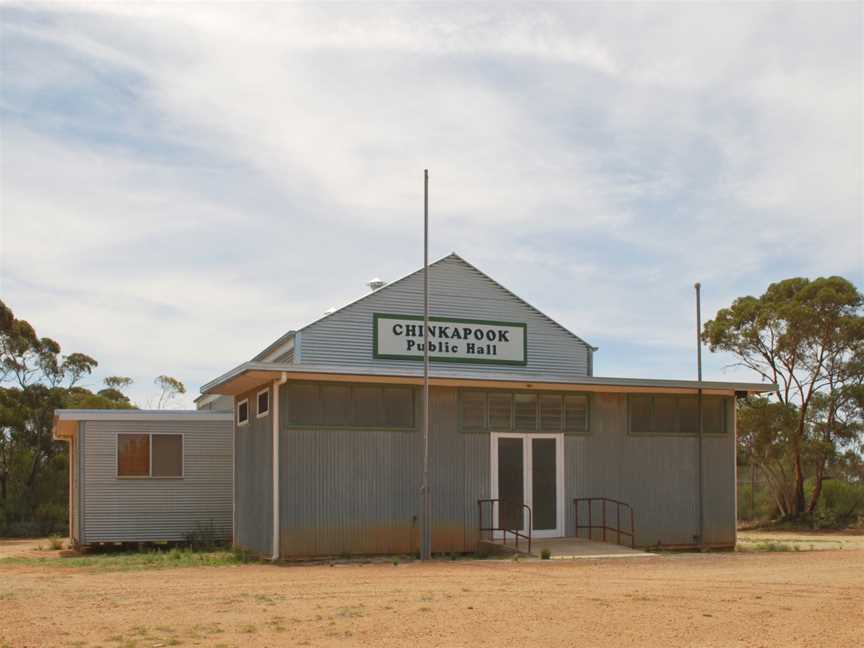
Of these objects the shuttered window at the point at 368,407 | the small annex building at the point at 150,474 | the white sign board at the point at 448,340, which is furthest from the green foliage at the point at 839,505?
the shuttered window at the point at 368,407

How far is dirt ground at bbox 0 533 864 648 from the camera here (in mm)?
10305

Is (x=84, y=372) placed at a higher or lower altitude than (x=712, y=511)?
higher

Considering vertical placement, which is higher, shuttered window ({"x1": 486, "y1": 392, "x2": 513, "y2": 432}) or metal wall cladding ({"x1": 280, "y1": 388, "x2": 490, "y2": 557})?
shuttered window ({"x1": 486, "y1": 392, "x2": 513, "y2": 432})

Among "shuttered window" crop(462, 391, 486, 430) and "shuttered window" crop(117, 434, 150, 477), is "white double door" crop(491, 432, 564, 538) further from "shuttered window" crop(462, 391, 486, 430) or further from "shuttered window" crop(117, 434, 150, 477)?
"shuttered window" crop(117, 434, 150, 477)

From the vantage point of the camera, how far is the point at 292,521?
59.7 ft

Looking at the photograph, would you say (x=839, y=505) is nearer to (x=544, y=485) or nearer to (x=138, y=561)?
(x=544, y=485)

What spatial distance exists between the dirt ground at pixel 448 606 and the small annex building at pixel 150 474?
20.6 ft

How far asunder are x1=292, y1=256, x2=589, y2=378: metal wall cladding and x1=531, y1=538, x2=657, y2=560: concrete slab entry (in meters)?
4.30

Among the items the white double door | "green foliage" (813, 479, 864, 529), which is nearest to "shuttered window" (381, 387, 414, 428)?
the white double door

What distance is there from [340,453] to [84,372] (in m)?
24.7

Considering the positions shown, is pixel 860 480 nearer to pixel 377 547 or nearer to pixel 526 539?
pixel 526 539

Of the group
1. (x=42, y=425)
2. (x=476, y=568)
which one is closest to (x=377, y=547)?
(x=476, y=568)

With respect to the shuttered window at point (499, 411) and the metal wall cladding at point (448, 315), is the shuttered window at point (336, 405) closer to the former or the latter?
the shuttered window at point (499, 411)

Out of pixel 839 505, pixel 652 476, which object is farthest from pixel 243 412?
pixel 839 505
